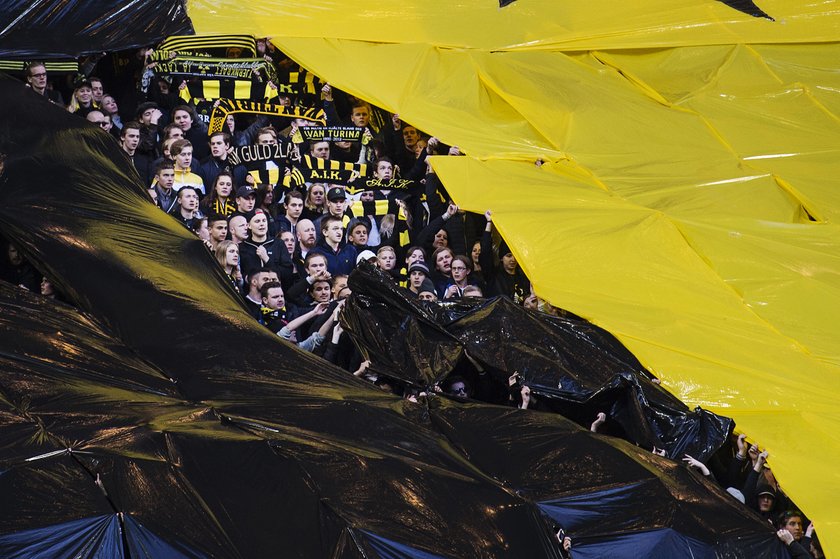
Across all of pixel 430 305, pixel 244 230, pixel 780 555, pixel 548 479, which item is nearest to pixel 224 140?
pixel 244 230

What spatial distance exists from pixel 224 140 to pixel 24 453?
409 centimetres

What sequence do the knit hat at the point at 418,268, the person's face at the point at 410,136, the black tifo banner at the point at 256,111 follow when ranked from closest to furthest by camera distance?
the knit hat at the point at 418,268 < the black tifo banner at the point at 256,111 < the person's face at the point at 410,136

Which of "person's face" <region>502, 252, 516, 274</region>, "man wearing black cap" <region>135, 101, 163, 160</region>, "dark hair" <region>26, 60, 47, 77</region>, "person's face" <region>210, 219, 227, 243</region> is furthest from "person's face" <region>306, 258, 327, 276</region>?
"dark hair" <region>26, 60, 47, 77</region>

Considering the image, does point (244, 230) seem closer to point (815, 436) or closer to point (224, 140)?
point (224, 140)

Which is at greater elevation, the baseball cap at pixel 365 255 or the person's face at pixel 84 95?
the person's face at pixel 84 95

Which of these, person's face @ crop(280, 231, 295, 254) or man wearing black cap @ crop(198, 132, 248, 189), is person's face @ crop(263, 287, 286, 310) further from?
man wearing black cap @ crop(198, 132, 248, 189)

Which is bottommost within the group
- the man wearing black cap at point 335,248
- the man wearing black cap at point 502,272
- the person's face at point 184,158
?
the man wearing black cap at point 502,272

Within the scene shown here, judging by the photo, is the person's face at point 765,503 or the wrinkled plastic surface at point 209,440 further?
the person's face at point 765,503

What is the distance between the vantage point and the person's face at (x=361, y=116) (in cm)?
1063

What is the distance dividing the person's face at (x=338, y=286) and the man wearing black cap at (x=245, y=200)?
838 millimetres

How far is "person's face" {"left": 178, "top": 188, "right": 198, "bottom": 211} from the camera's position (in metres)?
9.21

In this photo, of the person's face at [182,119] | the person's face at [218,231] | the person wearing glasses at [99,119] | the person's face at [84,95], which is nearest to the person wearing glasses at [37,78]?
the person's face at [84,95]

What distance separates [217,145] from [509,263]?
2005 millimetres

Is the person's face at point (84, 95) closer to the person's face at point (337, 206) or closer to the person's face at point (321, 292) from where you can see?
the person's face at point (337, 206)
